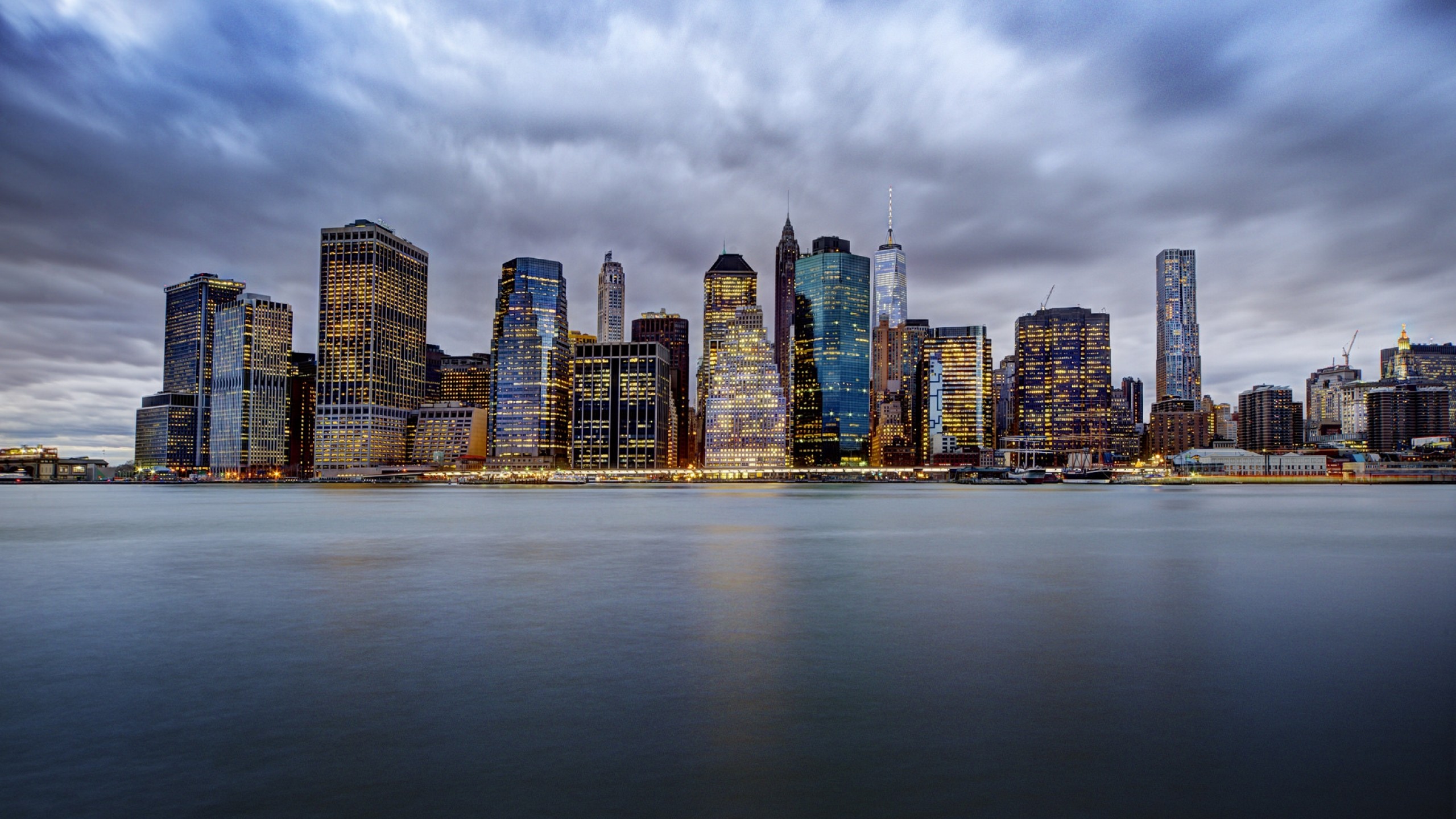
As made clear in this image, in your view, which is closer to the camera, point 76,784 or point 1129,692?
point 76,784

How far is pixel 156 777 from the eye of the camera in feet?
41.7

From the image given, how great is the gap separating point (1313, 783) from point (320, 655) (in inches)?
811

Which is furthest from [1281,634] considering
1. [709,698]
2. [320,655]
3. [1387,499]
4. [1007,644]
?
[1387,499]

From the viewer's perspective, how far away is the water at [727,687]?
40.2 ft

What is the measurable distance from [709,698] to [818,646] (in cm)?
564

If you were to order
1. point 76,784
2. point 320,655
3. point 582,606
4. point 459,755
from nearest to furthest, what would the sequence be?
point 76,784 → point 459,755 → point 320,655 → point 582,606

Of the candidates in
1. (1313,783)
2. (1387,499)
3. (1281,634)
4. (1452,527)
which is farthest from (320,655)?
(1387,499)

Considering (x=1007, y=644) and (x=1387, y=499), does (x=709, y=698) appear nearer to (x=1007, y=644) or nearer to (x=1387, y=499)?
(x=1007, y=644)

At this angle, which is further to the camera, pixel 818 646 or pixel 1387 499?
pixel 1387 499

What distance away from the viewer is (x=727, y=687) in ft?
60.0

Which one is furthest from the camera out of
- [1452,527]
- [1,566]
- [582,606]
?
[1452,527]

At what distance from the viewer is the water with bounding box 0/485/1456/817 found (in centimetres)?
1224

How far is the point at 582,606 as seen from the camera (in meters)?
28.8

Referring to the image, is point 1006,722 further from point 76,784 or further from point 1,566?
point 1,566
